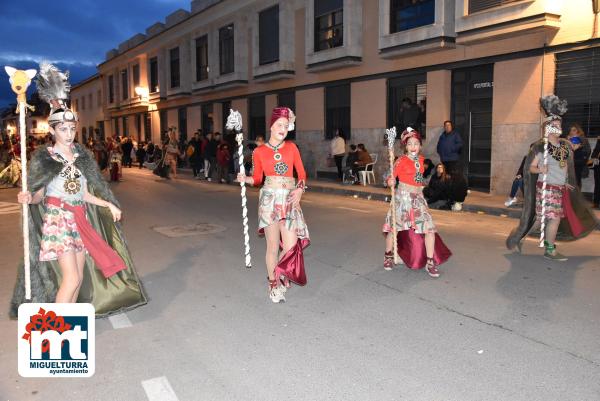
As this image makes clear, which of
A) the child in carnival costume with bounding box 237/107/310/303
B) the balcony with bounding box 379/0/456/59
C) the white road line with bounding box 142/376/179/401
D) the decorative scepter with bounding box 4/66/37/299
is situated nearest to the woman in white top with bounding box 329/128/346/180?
the balcony with bounding box 379/0/456/59

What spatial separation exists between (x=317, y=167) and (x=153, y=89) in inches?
796

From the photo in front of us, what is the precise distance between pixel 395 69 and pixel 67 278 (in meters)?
14.7

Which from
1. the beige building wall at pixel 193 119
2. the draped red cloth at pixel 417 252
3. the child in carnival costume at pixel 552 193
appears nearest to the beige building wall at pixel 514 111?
the child in carnival costume at pixel 552 193

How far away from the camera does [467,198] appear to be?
13.5m

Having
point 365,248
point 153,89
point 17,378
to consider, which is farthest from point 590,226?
point 153,89

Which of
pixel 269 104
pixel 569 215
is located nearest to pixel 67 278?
pixel 569 215

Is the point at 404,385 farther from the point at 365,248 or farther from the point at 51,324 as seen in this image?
the point at 365,248

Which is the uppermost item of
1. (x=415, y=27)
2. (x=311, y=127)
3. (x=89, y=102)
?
(x=89, y=102)

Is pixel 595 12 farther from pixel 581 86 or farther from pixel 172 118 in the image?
pixel 172 118

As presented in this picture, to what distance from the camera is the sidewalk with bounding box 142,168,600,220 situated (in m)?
11.7

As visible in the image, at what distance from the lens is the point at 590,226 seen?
731 centimetres

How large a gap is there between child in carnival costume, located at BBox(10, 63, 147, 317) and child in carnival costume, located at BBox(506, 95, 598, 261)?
207 inches

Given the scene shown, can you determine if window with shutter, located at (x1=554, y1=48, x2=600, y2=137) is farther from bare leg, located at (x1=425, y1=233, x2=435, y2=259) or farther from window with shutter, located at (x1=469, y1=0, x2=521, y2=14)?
bare leg, located at (x1=425, y1=233, x2=435, y2=259)

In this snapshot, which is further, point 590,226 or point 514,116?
point 514,116
